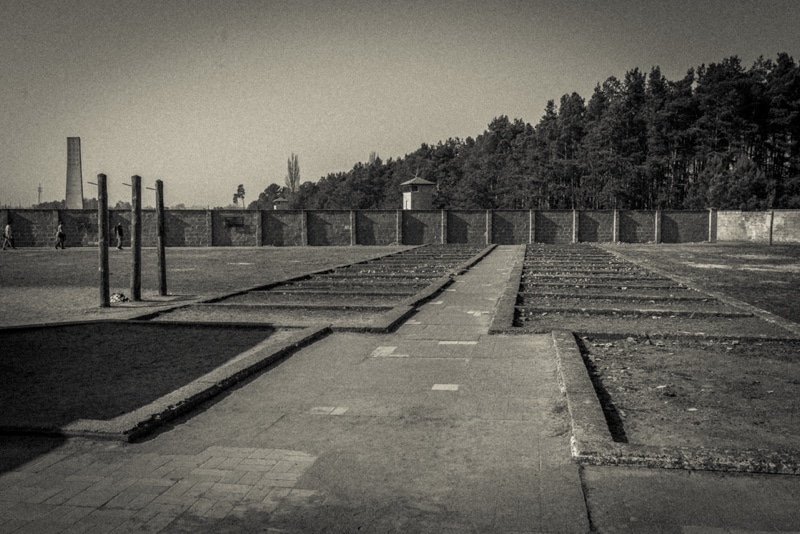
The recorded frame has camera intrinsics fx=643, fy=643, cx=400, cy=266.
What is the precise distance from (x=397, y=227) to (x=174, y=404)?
3506cm

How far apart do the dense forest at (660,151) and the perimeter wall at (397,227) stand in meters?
10.7

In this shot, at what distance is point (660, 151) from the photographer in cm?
6188

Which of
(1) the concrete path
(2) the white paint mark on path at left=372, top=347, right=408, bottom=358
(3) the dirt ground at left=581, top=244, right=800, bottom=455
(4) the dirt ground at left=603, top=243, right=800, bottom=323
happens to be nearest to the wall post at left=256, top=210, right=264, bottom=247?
(4) the dirt ground at left=603, top=243, right=800, bottom=323

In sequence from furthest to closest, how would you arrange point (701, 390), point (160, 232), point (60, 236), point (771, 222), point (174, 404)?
point (771, 222) < point (60, 236) < point (160, 232) < point (701, 390) < point (174, 404)

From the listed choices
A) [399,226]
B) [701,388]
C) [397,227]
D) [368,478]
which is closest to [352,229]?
[397,227]

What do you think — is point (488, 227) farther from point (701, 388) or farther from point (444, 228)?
point (701, 388)

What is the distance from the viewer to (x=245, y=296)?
12.5 meters

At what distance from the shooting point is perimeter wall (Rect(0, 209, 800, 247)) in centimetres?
3881

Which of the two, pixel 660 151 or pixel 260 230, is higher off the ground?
pixel 660 151

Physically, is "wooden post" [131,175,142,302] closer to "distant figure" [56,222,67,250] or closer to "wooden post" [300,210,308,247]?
"distant figure" [56,222,67,250]

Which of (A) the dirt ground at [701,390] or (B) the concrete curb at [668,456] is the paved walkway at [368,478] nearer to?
(B) the concrete curb at [668,456]

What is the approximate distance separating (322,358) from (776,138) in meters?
64.4

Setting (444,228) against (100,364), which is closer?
(100,364)

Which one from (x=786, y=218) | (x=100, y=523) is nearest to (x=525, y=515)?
(x=100, y=523)
